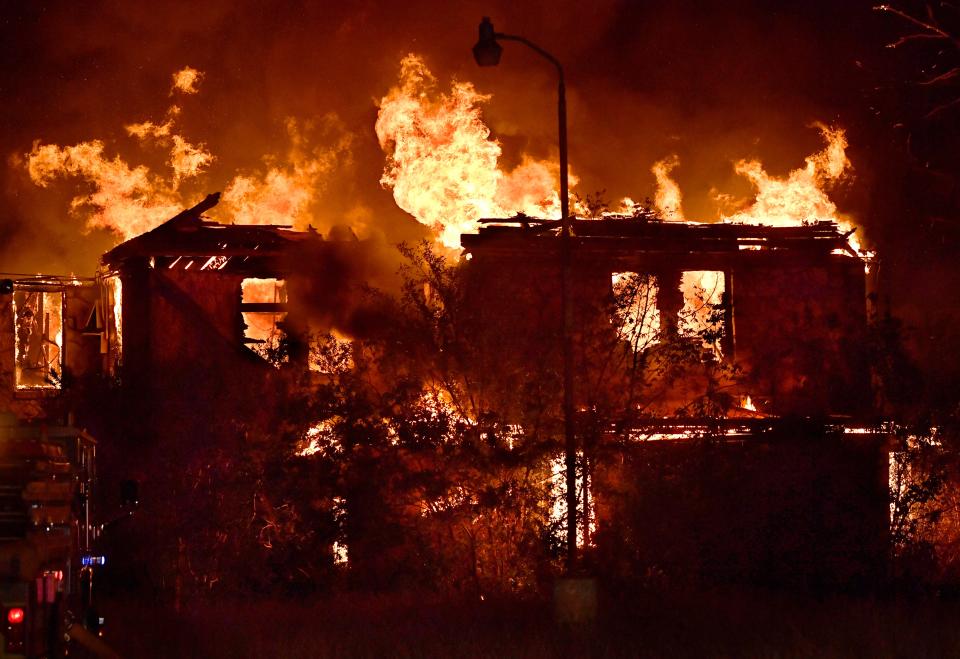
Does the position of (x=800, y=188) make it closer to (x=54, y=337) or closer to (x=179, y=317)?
(x=179, y=317)

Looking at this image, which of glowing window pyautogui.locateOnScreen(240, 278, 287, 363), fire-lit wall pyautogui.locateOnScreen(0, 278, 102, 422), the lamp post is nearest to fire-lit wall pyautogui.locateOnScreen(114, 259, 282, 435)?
glowing window pyautogui.locateOnScreen(240, 278, 287, 363)

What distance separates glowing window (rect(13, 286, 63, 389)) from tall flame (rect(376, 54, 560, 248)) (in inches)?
468

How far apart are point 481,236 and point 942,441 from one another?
11.2 metres

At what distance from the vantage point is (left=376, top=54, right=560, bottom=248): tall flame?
35.9 m

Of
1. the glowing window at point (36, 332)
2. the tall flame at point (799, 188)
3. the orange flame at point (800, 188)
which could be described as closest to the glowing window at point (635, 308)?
the orange flame at point (800, 188)

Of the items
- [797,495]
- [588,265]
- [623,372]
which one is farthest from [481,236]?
[797,495]

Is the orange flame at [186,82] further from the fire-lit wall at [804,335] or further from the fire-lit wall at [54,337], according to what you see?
the fire-lit wall at [804,335]

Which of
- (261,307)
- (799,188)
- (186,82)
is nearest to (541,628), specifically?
(261,307)

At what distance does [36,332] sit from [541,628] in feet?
93.5

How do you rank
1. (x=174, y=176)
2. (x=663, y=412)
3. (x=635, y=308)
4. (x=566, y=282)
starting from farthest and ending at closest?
(x=174, y=176) → (x=663, y=412) → (x=635, y=308) → (x=566, y=282)

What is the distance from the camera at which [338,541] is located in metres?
22.8

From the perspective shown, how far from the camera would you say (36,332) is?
4122 cm

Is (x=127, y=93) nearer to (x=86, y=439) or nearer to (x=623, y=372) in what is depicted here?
(x=623, y=372)

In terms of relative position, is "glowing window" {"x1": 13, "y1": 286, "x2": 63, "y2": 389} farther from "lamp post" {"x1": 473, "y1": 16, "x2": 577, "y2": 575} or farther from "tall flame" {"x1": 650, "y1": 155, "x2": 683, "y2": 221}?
"lamp post" {"x1": 473, "y1": 16, "x2": 577, "y2": 575}
